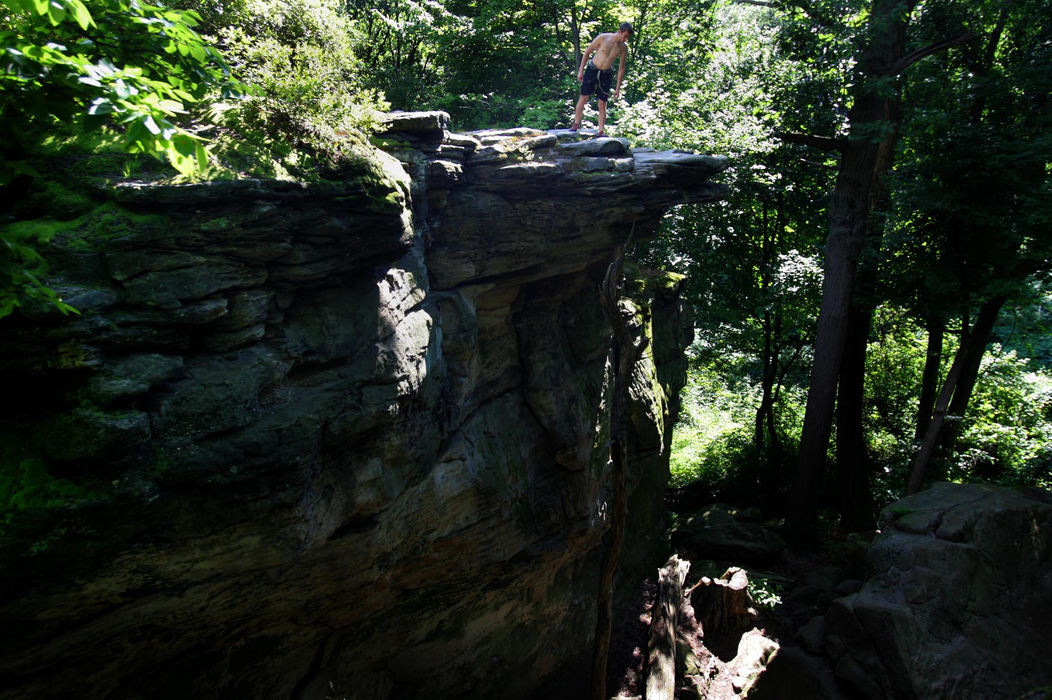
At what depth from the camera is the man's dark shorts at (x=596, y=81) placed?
28.7 ft

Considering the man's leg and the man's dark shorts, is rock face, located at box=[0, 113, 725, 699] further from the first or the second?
the man's dark shorts

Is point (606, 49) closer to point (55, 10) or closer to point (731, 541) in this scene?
point (55, 10)

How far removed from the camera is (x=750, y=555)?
40.1 ft

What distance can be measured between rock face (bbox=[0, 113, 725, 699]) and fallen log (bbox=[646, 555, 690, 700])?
135 cm

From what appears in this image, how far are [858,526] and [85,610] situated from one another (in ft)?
47.7

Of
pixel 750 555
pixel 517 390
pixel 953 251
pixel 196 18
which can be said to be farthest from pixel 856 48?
pixel 196 18

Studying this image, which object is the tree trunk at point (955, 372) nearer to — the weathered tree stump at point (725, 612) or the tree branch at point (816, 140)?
the tree branch at point (816, 140)

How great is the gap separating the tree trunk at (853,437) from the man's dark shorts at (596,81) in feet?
25.9

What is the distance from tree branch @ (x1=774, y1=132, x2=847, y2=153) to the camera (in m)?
11.8

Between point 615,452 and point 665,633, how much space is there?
3861mm

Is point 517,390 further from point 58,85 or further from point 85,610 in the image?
point 58,85

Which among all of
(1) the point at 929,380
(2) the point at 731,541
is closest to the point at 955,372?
(1) the point at 929,380

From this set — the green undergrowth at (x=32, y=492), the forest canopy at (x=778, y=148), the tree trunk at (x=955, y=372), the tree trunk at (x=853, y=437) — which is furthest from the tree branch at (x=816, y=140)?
the green undergrowth at (x=32, y=492)

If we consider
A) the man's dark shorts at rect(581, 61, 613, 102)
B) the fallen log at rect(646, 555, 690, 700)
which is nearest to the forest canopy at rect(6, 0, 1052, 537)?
the man's dark shorts at rect(581, 61, 613, 102)
